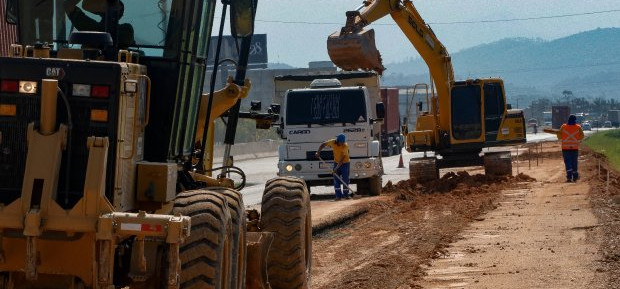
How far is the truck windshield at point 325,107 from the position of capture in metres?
28.3

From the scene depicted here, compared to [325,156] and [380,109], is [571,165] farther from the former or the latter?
[325,156]

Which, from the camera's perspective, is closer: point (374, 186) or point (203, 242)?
point (203, 242)

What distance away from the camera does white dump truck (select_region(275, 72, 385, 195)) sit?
28.3 metres

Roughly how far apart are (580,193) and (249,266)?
60.4 ft

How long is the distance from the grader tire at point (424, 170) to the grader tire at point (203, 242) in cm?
2469

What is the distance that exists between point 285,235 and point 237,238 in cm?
201

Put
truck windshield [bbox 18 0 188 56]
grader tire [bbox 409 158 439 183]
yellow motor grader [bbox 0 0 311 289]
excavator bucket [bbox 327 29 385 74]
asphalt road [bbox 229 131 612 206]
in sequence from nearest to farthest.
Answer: yellow motor grader [bbox 0 0 311 289], truck windshield [bbox 18 0 188 56], excavator bucket [bbox 327 29 385 74], asphalt road [bbox 229 131 612 206], grader tire [bbox 409 158 439 183]

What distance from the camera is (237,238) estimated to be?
916 centimetres

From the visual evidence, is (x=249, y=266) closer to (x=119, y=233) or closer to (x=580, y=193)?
(x=119, y=233)

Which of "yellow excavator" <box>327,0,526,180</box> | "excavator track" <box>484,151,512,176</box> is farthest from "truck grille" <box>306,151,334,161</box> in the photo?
"excavator track" <box>484,151,512,176</box>

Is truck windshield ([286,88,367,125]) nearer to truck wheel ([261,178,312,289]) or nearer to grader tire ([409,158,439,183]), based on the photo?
grader tire ([409,158,439,183])

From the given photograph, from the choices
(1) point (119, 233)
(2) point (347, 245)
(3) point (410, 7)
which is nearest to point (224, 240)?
(1) point (119, 233)

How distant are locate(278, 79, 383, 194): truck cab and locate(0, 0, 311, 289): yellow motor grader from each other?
18.2 m

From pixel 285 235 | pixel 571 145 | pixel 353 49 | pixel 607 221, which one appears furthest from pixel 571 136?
pixel 285 235
